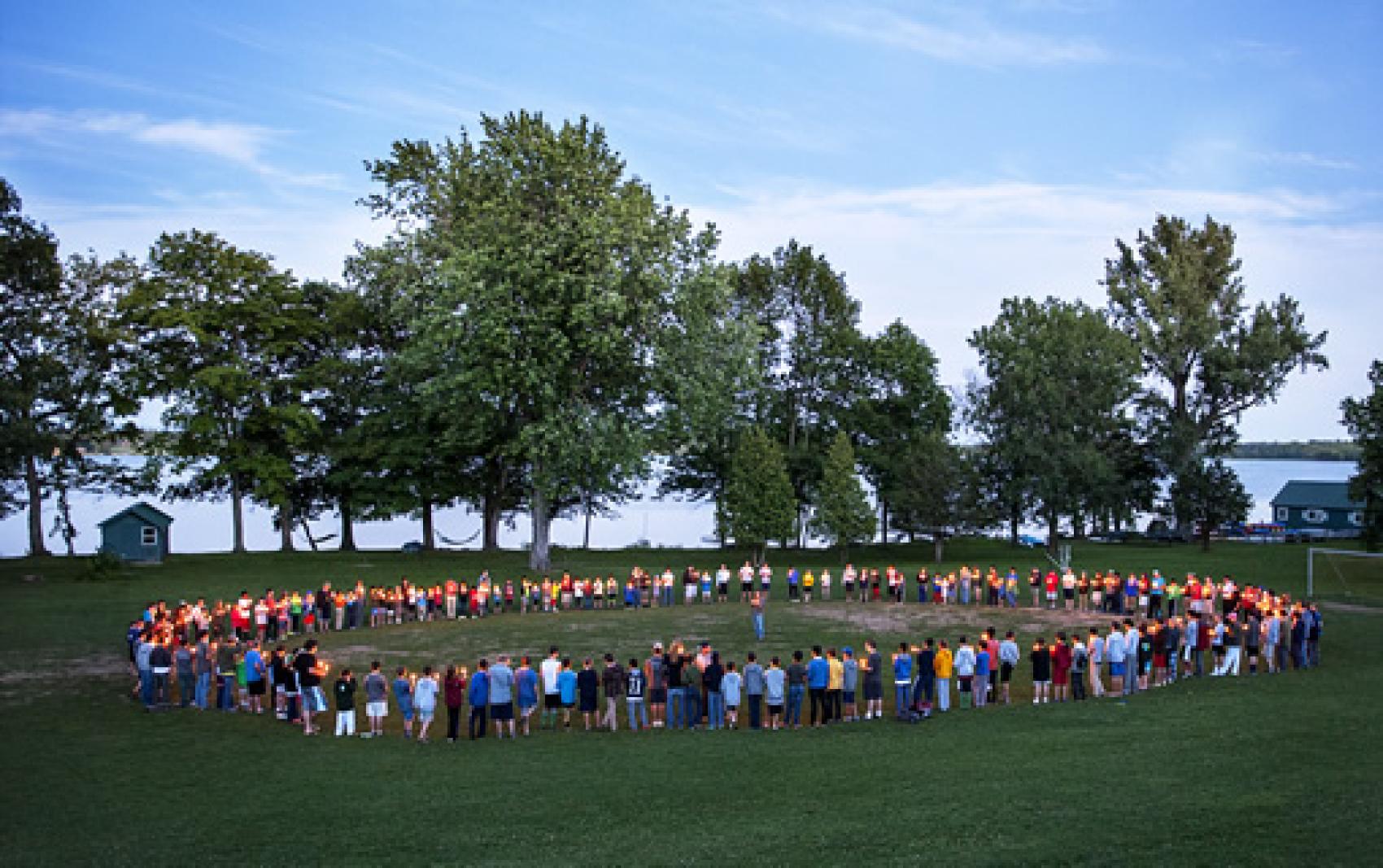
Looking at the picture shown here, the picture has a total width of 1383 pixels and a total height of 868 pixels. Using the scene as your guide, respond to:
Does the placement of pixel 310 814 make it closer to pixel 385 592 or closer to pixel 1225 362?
pixel 385 592

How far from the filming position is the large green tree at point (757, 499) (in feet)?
163

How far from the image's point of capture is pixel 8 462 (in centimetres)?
4131

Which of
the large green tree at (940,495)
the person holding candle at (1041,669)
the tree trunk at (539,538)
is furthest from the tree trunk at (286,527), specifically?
the person holding candle at (1041,669)

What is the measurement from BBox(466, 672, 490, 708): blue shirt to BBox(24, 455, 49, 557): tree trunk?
125 ft

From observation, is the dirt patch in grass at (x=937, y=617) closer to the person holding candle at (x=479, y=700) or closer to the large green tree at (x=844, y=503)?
the large green tree at (x=844, y=503)

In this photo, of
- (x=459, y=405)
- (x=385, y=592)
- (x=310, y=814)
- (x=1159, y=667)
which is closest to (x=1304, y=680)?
(x=1159, y=667)

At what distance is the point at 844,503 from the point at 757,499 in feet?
14.4

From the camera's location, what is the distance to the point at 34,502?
5000 cm

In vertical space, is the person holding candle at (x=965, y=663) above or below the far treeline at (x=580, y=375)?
below

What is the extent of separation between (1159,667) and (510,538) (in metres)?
89.4

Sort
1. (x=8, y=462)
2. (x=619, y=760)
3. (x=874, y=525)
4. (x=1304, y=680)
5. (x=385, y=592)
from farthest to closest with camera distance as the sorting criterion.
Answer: (x=874, y=525)
(x=8, y=462)
(x=385, y=592)
(x=1304, y=680)
(x=619, y=760)

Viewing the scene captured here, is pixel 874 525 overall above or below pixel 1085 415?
below

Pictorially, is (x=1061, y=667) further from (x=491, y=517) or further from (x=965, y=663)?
(x=491, y=517)

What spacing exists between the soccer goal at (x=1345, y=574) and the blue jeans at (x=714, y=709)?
2606cm
